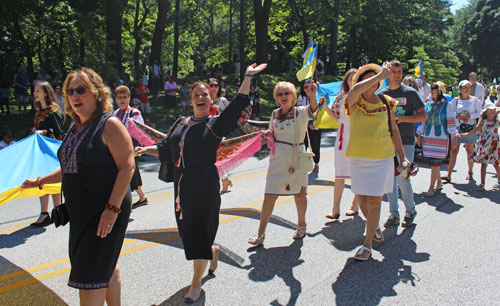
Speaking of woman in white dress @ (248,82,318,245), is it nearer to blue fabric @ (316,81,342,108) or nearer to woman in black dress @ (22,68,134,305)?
woman in black dress @ (22,68,134,305)

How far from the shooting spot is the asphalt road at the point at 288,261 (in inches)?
143

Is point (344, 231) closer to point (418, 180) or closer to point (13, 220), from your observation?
point (418, 180)

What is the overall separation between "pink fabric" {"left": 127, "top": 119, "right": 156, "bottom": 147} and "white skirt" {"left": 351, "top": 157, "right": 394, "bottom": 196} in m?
2.68

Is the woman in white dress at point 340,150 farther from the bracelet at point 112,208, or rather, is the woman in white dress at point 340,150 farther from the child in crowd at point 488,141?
the child in crowd at point 488,141

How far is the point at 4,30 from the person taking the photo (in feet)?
56.8

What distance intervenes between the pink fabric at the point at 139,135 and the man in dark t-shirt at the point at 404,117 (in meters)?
3.29

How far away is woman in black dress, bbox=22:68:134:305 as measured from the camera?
2697 millimetres

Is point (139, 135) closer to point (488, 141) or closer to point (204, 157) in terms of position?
point (204, 157)

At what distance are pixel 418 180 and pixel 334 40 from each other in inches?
1012

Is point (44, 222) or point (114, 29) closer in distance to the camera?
point (44, 222)

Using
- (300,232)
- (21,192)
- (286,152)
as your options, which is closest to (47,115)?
(21,192)

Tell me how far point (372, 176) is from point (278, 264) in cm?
139

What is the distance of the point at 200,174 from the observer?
11.7 ft

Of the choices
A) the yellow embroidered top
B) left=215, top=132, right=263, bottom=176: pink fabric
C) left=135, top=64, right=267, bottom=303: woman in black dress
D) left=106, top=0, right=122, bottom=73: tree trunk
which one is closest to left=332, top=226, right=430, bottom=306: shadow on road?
the yellow embroidered top
